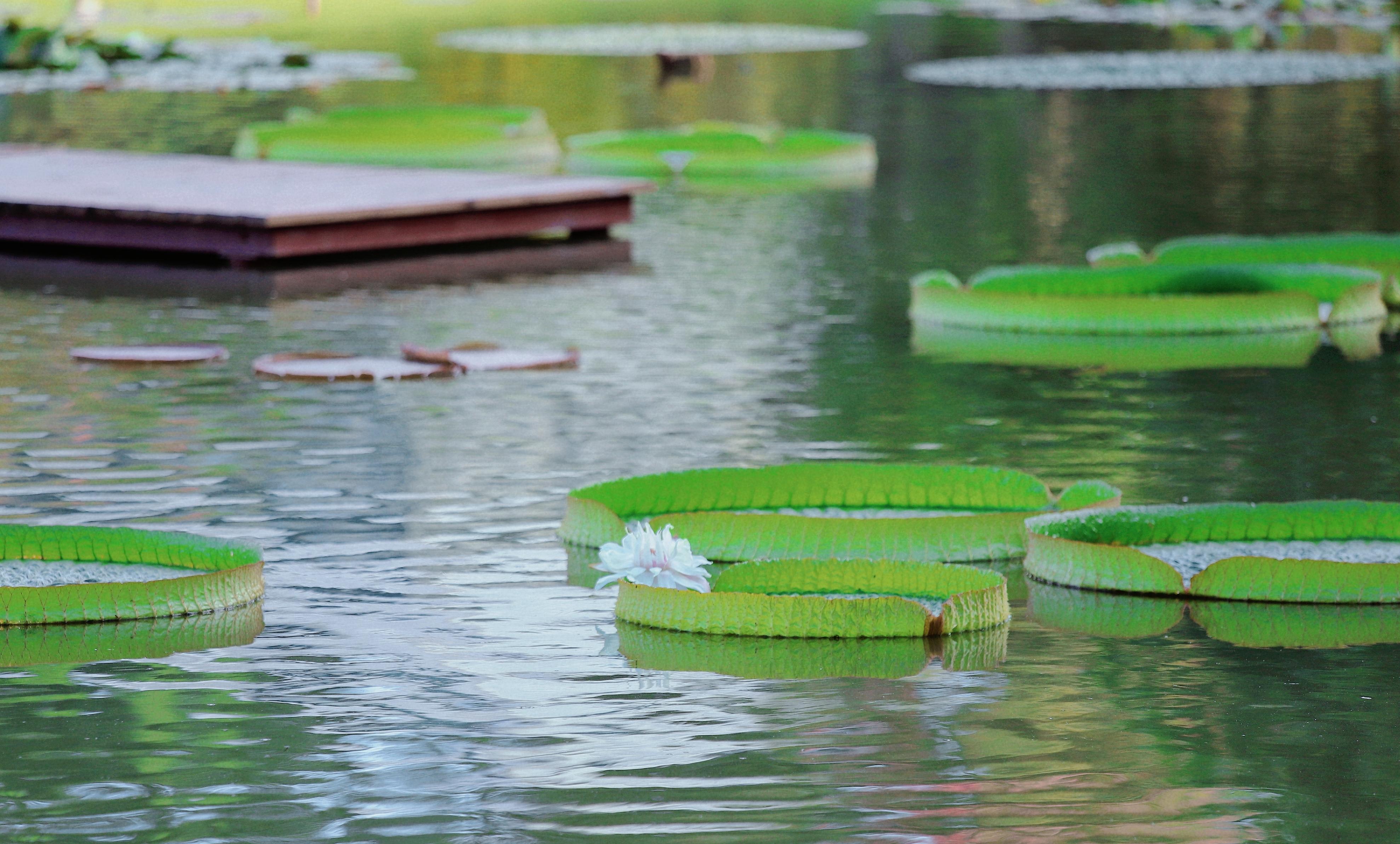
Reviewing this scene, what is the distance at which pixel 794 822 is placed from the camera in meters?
4.40

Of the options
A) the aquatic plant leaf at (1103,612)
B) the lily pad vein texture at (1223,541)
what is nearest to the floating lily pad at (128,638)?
the aquatic plant leaf at (1103,612)

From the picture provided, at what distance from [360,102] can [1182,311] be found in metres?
15.0

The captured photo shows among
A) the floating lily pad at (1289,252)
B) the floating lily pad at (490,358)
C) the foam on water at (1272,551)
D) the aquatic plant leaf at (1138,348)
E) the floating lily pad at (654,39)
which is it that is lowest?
the aquatic plant leaf at (1138,348)

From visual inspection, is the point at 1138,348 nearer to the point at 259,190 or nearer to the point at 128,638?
the point at 259,190

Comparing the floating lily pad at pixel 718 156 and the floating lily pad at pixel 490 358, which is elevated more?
the floating lily pad at pixel 718 156

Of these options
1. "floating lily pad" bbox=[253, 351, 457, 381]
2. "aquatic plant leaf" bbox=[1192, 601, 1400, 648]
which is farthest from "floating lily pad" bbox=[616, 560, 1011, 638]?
"floating lily pad" bbox=[253, 351, 457, 381]

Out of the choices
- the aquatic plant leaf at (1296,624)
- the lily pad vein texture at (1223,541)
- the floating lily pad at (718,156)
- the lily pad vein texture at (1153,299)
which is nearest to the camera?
the aquatic plant leaf at (1296,624)

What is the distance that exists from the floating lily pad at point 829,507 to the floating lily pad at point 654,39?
24054 millimetres

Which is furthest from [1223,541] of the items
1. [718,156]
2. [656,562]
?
[718,156]

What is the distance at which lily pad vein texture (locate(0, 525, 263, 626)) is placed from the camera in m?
5.95

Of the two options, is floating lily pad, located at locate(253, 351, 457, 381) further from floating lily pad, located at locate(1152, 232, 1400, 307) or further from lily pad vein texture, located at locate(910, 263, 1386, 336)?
floating lily pad, located at locate(1152, 232, 1400, 307)

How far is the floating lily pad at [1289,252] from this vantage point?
12414 mm

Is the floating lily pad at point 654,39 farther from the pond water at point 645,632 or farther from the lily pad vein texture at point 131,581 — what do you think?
the lily pad vein texture at point 131,581

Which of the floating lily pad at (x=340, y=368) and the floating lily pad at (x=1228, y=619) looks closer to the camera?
the floating lily pad at (x=1228, y=619)
